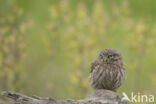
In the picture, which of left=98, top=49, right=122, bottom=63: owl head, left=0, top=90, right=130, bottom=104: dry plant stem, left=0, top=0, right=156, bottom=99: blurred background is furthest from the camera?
left=0, top=0, right=156, bottom=99: blurred background

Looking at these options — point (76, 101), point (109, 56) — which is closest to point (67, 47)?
point (109, 56)

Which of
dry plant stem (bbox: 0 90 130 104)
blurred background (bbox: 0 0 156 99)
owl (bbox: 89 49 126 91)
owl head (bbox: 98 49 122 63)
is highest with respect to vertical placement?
blurred background (bbox: 0 0 156 99)

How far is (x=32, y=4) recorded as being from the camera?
1994cm

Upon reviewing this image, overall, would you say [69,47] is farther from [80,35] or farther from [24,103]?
[24,103]

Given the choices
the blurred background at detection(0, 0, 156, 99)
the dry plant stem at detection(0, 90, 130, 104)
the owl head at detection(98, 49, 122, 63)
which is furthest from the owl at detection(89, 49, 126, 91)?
the blurred background at detection(0, 0, 156, 99)

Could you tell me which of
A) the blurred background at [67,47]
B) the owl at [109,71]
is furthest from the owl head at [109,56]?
the blurred background at [67,47]

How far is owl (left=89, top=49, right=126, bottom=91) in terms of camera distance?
352 inches

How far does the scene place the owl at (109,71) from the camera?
→ 893cm

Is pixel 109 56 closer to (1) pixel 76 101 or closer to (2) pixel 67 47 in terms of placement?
(1) pixel 76 101

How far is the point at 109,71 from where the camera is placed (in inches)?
352

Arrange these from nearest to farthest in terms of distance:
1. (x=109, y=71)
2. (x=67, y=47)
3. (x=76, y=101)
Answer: (x=76, y=101) < (x=109, y=71) < (x=67, y=47)

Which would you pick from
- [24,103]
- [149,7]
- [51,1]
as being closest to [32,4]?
[51,1]

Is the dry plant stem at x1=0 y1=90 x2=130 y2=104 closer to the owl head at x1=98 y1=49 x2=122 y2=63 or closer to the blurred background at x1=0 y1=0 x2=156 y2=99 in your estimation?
the owl head at x1=98 y1=49 x2=122 y2=63

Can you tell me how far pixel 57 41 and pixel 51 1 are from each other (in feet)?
18.0
